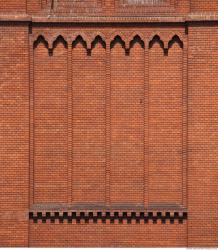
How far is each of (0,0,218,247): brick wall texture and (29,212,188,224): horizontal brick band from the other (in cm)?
2

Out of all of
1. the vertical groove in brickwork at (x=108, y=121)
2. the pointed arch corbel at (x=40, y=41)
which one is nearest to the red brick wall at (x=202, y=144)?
the vertical groove in brickwork at (x=108, y=121)

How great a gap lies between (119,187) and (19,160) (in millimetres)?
1931

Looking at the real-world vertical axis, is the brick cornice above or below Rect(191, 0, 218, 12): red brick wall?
below

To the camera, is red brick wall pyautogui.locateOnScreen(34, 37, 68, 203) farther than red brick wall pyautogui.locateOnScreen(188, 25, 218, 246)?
Yes

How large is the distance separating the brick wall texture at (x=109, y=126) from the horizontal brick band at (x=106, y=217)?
0.06ft

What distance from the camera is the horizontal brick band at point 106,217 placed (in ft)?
25.8

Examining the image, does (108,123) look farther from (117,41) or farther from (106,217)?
(106,217)

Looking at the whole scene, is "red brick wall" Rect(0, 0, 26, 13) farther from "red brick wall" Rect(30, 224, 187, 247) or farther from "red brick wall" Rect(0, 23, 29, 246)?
"red brick wall" Rect(30, 224, 187, 247)

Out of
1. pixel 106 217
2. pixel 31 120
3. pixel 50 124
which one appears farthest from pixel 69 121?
pixel 106 217

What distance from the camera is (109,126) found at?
793 centimetres

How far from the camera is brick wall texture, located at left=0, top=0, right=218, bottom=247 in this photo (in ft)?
25.7

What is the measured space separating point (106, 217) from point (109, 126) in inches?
67.0

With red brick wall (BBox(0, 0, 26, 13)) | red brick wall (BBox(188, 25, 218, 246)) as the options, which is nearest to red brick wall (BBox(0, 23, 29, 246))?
red brick wall (BBox(0, 0, 26, 13))

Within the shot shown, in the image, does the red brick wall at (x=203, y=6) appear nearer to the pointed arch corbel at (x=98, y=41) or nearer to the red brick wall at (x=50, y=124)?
the pointed arch corbel at (x=98, y=41)
